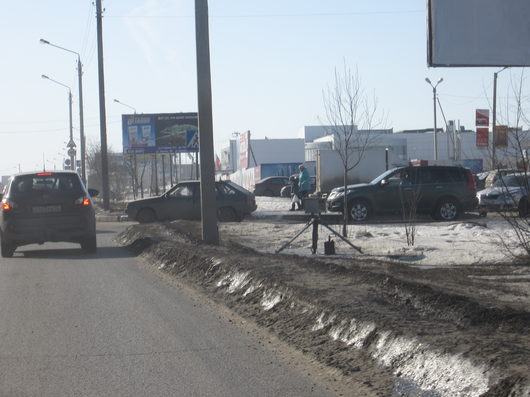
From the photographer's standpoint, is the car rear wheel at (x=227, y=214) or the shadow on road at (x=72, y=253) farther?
the car rear wheel at (x=227, y=214)

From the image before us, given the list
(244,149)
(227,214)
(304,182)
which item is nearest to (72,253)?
(227,214)

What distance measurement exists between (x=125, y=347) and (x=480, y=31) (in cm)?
1235

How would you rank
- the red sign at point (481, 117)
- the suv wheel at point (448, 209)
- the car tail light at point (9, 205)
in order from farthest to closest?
the red sign at point (481, 117) < the suv wheel at point (448, 209) < the car tail light at point (9, 205)

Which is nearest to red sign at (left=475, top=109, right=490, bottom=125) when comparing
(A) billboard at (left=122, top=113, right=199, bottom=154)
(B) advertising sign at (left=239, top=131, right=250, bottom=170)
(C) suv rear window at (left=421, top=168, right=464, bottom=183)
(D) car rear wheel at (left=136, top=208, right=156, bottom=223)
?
(C) suv rear window at (left=421, top=168, right=464, bottom=183)

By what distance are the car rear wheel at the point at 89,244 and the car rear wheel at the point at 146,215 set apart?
10.1 metres

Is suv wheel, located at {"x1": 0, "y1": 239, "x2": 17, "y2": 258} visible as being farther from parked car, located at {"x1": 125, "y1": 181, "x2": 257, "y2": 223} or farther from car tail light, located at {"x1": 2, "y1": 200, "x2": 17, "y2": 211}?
parked car, located at {"x1": 125, "y1": 181, "x2": 257, "y2": 223}

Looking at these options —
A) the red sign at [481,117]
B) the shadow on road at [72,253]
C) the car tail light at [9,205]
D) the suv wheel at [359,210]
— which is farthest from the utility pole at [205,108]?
the red sign at [481,117]

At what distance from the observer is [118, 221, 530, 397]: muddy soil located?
5.31m

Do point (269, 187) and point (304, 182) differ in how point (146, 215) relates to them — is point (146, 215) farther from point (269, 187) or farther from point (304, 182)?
point (269, 187)

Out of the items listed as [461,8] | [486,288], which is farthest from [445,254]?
[461,8]

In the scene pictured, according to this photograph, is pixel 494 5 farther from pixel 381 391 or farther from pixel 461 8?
pixel 381 391

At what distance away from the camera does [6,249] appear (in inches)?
614

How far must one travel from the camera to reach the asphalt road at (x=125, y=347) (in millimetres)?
5762

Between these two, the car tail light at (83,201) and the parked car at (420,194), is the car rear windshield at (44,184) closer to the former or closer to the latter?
the car tail light at (83,201)
